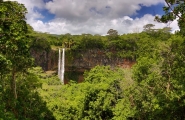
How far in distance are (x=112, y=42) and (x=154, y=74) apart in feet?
95.9

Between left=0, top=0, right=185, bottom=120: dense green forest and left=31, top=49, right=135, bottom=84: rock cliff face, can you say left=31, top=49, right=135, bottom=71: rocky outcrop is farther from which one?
left=0, top=0, right=185, bottom=120: dense green forest

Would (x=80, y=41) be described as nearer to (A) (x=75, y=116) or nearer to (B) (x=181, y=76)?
(A) (x=75, y=116)

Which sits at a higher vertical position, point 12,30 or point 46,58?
point 12,30

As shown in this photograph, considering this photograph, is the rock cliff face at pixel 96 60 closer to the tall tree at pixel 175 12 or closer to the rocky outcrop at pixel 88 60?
the rocky outcrop at pixel 88 60

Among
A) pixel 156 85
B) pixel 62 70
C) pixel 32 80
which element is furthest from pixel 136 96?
pixel 62 70

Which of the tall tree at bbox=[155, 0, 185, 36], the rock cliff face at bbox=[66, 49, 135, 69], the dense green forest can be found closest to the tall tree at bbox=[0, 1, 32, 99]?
the dense green forest

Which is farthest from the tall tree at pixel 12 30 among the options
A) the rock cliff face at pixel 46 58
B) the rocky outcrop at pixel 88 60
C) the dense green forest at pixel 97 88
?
the rocky outcrop at pixel 88 60

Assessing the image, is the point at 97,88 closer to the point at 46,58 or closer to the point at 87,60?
the point at 46,58

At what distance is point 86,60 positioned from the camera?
4250 centimetres

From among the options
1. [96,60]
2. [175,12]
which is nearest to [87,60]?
[96,60]

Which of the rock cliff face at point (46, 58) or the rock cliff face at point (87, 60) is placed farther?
the rock cliff face at point (87, 60)

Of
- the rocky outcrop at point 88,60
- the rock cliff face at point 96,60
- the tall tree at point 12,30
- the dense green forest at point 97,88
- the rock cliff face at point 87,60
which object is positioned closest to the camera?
the tall tree at point 12,30

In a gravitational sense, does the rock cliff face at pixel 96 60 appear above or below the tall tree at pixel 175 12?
below

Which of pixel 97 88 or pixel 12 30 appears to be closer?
pixel 12 30
